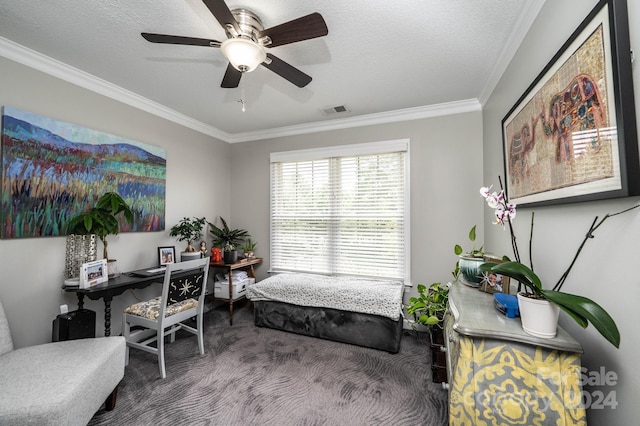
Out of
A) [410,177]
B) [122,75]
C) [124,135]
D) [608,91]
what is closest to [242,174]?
[124,135]

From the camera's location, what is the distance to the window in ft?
10.4

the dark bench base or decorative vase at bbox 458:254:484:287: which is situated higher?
decorative vase at bbox 458:254:484:287

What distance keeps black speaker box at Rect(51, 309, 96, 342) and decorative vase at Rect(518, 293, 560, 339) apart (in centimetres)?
299

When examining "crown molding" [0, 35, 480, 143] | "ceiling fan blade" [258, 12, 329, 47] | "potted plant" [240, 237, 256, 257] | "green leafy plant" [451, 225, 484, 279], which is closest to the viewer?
"ceiling fan blade" [258, 12, 329, 47]

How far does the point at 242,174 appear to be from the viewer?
Result: 4.05 m

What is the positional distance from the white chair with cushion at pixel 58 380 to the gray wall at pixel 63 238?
0.46 meters

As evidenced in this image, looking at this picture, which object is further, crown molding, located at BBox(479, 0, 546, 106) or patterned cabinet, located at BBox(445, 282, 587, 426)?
crown molding, located at BBox(479, 0, 546, 106)

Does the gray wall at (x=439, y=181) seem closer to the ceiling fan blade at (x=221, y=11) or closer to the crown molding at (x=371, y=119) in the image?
the crown molding at (x=371, y=119)

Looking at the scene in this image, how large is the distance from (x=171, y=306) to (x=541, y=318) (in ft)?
8.57

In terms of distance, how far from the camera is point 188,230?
3.11 m

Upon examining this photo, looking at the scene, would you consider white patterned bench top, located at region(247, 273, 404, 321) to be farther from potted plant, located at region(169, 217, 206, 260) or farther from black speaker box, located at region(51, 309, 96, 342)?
black speaker box, located at region(51, 309, 96, 342)

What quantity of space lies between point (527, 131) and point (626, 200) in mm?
862

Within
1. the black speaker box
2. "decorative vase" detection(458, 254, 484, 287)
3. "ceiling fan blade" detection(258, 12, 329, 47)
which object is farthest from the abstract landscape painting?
"decorative vase" detection(458, 254, 484, 287)

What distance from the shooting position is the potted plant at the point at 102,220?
2143 millimetres
